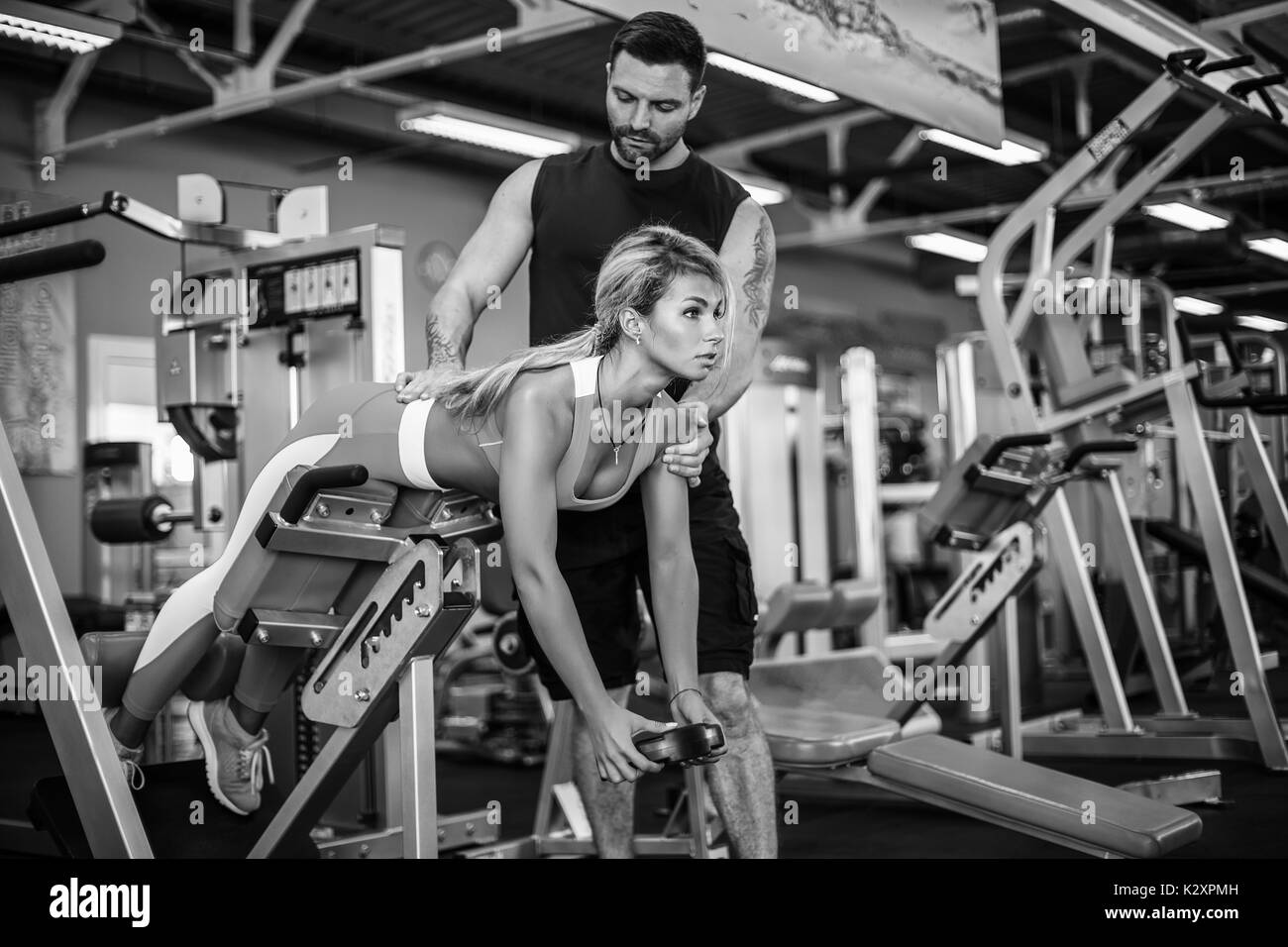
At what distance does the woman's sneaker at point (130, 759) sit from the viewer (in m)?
2.57

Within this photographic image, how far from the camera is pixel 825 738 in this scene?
11.1 feet

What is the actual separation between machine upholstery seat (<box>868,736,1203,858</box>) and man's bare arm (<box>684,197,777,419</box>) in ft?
3.54

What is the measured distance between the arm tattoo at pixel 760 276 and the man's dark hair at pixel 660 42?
340 millimetres

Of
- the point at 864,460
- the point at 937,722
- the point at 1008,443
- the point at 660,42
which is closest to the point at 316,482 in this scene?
the point at 660,42

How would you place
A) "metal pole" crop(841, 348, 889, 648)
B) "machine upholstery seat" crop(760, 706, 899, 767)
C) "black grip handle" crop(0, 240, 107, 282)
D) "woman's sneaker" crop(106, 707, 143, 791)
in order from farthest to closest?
"metal pole" crop(841, 348, 889, 648) < "machine upholstery seat" crop(760, 706, 899, 767) < "woman's sneaker" crop(106, 707, 143, 791) < "black grip handle" crop(0, 240, 107, 282)

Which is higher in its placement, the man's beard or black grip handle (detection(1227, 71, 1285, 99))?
black grip handle (detection(1227, 71, 1285, 99))

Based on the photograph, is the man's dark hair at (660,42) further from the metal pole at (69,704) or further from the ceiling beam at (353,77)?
the ceiling beam at (353,77)

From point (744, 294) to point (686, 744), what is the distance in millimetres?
1002

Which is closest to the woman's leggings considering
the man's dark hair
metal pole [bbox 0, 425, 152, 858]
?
metal pole [bbox 0, 425, 152, 858]

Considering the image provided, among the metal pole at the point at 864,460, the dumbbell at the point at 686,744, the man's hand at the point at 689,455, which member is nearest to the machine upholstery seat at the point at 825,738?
the man's hand at the point at 689,455

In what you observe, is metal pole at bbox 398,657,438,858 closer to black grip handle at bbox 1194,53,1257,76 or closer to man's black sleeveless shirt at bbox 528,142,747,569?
man's black sleeveless shirt at bbox 528,142,747,569

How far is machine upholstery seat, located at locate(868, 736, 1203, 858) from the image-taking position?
268 centimetres
